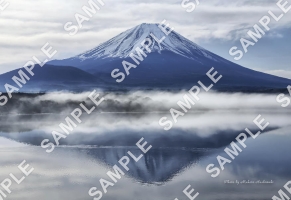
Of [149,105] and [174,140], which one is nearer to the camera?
[174,140]

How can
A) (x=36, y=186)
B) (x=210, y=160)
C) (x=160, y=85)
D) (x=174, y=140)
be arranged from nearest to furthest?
(x=36, y=186), (x=210, y=160), (x=174, y=140), (x=160, y=85)

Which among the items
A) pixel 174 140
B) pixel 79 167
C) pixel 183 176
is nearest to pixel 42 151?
pixel 79 167

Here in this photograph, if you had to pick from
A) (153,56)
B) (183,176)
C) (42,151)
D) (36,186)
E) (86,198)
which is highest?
(153,56)

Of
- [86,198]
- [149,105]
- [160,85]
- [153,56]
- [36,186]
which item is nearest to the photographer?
[86,198]

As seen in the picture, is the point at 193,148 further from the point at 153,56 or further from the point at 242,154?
the point at 153,56

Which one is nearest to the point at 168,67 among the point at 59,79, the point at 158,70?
the point at 158,70

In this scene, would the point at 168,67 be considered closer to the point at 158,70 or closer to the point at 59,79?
the point at 158,70

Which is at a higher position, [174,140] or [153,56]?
[153,56]
